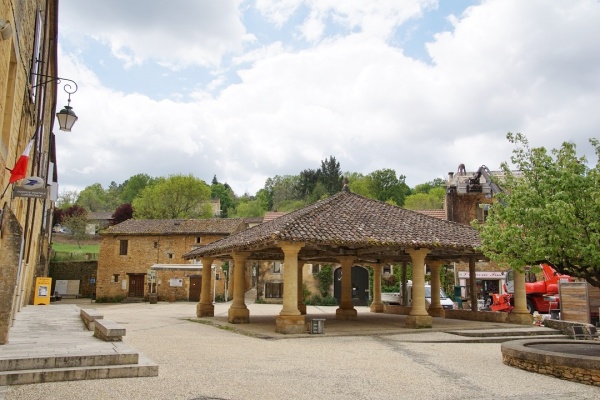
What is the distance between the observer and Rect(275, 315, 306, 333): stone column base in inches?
557

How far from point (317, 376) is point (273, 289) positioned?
30988mm

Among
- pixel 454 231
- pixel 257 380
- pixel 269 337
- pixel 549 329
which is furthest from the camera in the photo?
pixel 454 231

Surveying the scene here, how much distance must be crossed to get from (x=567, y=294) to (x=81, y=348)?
696 inches

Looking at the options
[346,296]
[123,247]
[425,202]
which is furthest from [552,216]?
[425,202]

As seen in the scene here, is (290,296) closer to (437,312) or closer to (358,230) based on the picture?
(358,230)

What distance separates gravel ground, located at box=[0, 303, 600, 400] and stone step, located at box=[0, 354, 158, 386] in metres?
0.17

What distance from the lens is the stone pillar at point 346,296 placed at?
2075 centimetres

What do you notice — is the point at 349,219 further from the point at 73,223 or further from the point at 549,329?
the point at 73,223

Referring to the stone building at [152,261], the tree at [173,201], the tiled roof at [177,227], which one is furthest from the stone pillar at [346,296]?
the tree at [173,201]

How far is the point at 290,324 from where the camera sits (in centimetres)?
1418

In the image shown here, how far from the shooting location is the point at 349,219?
646 inches

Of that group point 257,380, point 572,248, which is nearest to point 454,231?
point 572,248

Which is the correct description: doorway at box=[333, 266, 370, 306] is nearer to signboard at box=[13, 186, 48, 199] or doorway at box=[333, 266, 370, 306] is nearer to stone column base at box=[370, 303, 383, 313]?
stone column base at box=[370, 303, 383, 313]

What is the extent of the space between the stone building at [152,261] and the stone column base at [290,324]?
26509 millimetres
